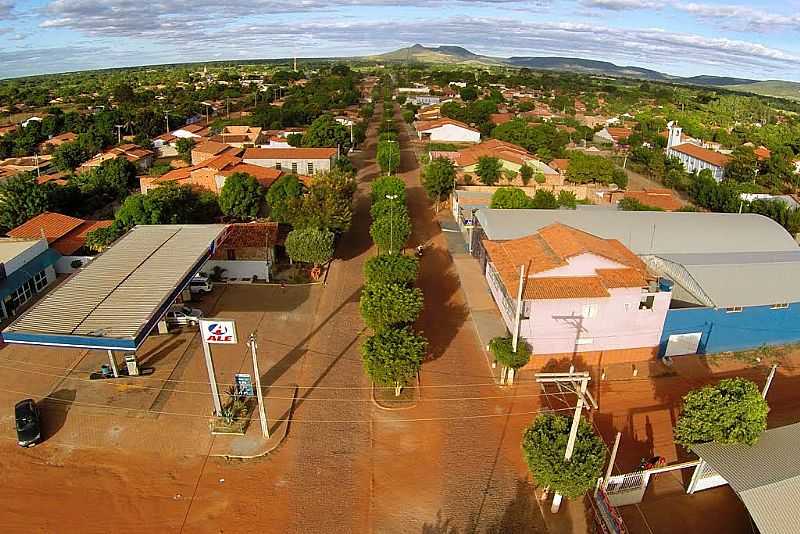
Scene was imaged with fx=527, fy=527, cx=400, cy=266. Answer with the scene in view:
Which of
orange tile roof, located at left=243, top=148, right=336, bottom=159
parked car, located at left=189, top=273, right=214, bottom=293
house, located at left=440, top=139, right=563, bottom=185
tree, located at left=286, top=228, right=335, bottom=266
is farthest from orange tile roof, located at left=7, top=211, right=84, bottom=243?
house, located at left=440, top=139, right=563, bottom=185

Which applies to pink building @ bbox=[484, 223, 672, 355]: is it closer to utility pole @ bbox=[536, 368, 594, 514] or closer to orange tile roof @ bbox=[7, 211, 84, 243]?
utility pole @ bbox=[536, 368, 594, 514]

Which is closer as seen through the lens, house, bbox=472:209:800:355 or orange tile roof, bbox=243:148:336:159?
house, bbox=472:209:800:355

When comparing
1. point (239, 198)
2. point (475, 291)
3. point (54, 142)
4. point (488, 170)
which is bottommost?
point (54, 142)

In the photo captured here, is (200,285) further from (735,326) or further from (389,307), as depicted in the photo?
(735,326)

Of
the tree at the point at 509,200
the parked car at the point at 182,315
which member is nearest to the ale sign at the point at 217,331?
the parked car at the point at 182,315

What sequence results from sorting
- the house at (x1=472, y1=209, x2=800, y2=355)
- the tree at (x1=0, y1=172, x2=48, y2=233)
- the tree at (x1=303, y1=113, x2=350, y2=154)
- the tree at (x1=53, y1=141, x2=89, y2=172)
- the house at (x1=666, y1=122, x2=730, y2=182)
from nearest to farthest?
the house at (x1=472, y1=209, x2=800, y2=355), the tree at (x1=0, y1=172, x2=48, y2=233), the house at (x1=666, y1=122, x2=730, y2=182), the tree at (x1=53, y1=141, x2=89, y2=172), the tree at (x1=303, y1=113, x2=350, y2=154)

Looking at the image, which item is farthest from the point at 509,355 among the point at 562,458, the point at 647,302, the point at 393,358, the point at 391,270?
the point at 391,270

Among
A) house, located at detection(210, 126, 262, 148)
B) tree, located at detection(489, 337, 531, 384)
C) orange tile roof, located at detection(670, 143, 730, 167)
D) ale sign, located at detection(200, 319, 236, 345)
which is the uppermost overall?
ale sign, located at detection(200, 319, 236, 345)
